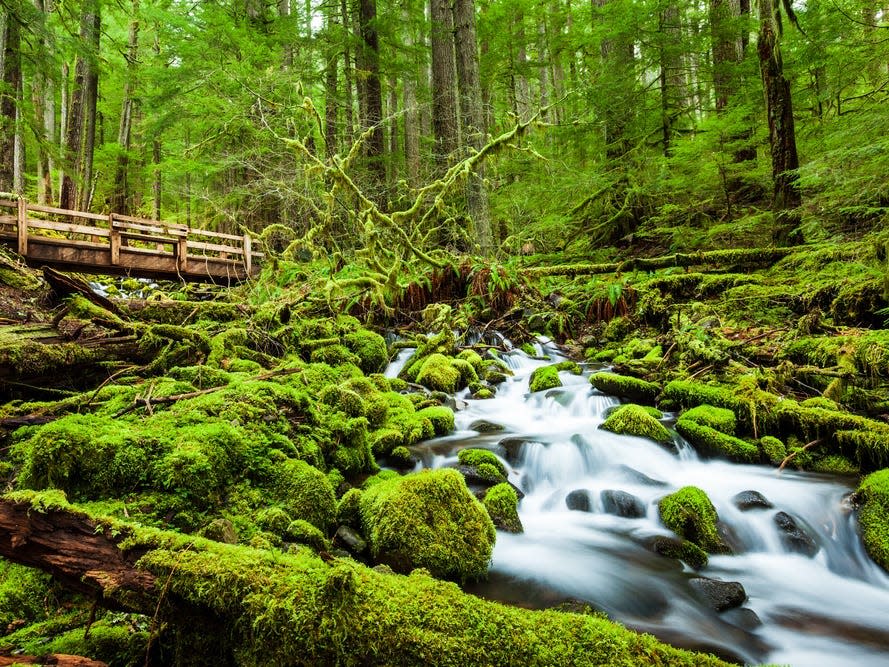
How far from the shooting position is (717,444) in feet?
14.9

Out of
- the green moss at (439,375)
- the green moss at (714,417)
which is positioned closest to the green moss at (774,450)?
the green moss at (714,417)

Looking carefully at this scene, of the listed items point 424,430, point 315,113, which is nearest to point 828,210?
point 424,430

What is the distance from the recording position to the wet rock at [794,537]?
3.51m

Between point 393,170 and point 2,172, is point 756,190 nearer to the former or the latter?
point 393,170

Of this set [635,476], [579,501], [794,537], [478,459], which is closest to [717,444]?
[635,476]

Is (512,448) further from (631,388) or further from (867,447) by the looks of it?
(867,447)

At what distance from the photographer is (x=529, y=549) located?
11.4 feet

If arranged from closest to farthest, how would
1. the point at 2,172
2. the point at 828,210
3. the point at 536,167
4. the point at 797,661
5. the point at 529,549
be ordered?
the point at 797,661 → the point at 529,549 → the point at 828,210 → the point at 2,172 → the point at 536,167

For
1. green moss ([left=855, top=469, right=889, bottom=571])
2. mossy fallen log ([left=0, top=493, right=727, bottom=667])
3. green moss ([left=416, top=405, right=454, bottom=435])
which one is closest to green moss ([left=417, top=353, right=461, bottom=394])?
green moss ([left=416, top=405, right=454, bottom=435])

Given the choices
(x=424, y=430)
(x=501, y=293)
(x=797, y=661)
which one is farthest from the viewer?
(x=501, y=293)

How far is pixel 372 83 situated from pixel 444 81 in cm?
456

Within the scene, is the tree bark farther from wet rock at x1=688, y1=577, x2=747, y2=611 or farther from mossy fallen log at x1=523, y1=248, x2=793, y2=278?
wet rock at x1=688, y1=577, x2=747, y2=611

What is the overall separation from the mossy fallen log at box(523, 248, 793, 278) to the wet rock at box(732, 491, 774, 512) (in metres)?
6.14

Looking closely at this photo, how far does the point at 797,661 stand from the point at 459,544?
195 cm
